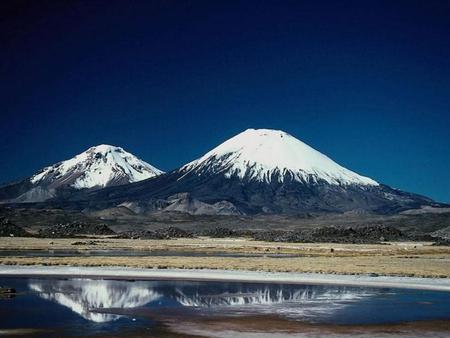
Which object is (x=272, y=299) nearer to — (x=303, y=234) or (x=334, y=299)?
(x=334, y=299)

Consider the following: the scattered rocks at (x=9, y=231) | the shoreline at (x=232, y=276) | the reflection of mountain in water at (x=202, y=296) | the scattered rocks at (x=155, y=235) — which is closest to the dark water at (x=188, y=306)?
the reflection of mountain in water at (x=202, y=296)

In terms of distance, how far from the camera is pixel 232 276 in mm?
45250

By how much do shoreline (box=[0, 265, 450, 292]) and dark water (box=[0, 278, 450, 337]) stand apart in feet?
7.98

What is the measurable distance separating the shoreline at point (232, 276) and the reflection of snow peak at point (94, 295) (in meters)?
4.37

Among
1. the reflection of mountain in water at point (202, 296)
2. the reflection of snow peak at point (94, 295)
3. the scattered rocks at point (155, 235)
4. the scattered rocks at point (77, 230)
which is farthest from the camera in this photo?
the scattered rocks at point (77, 230)

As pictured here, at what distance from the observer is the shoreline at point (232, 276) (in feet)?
139

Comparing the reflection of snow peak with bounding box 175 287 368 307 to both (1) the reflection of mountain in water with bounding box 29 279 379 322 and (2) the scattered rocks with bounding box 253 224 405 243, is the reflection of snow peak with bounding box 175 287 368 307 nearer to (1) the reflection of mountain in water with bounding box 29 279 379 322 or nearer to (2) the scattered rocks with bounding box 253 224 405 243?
(1) the reflection of mountain in water with bounding box 29 279 379 322

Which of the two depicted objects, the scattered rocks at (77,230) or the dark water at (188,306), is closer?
the dark water at (188,306)

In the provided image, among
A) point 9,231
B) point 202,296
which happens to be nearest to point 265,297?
point 202,296

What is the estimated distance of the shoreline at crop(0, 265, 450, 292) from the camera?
139 ft

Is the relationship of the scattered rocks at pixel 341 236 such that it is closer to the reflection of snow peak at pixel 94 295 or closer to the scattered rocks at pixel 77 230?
the scattered rocks at pixel 77 230

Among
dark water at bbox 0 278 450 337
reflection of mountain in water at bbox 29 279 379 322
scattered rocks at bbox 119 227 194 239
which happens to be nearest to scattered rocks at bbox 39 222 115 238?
scattered rocks at bbox 119 227 194 239

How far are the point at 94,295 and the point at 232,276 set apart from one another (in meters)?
13.7

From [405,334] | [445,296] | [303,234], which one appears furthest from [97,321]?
[303,234]
